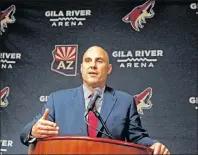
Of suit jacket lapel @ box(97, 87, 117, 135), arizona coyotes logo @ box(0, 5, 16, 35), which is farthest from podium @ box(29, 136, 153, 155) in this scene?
arizona coyotes logo @ box(0, 5, 16, 35)

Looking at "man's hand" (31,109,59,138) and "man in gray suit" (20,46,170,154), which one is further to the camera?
"man in gray suit" (20,46,170,154)

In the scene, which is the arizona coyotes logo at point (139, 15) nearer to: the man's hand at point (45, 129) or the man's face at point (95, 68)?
the man's face at point (95, 68)

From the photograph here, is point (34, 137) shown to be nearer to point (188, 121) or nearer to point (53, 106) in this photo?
point (53, 106)

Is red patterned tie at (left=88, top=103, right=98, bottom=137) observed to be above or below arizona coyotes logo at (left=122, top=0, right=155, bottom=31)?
below

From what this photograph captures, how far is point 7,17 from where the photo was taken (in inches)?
177

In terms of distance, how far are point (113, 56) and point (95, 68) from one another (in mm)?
1588

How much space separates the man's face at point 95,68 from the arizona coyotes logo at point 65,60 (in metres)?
1.62

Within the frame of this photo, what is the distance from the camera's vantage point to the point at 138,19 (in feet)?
13.8

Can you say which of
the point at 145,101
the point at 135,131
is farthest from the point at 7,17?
the point at 135,131

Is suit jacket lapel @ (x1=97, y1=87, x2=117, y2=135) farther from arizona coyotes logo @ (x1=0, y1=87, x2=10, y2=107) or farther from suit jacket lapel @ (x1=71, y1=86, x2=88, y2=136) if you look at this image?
arizona coyotes logo @ (x1=0, y1=87, x2=10, y2=107)

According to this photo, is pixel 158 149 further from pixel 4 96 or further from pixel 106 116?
pixel 4 96

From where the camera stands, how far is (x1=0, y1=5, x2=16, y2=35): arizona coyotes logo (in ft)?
14.7

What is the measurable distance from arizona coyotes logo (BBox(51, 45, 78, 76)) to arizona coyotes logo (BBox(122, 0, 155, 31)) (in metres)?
0.57

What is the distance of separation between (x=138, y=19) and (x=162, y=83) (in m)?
0.66
